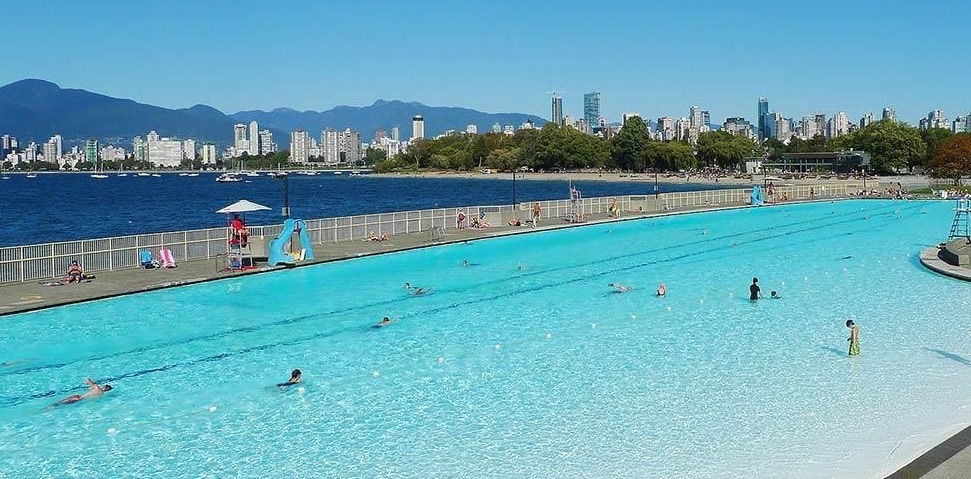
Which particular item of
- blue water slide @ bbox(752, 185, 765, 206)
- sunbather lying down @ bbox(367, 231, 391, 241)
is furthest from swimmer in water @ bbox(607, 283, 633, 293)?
blue water slide @ bbox(752, 185, 765, 206)

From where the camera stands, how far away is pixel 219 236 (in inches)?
1375

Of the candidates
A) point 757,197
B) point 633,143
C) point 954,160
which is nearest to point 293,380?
point 757,197

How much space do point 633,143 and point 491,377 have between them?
568ft

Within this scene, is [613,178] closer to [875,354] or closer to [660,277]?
[660,277]

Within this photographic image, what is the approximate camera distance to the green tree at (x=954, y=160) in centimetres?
11416

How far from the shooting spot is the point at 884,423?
49.2 ft

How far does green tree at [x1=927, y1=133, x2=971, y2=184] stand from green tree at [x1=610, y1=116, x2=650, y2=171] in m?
69.2

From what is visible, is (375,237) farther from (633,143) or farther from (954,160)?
(633,143)

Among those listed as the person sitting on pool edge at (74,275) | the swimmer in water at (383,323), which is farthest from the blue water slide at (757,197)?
the person sitting on pool edge at (74,275)

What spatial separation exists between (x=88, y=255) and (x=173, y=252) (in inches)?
147

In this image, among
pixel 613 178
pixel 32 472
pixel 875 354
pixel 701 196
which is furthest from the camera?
pixel 613 178

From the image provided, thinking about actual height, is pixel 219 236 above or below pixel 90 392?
above

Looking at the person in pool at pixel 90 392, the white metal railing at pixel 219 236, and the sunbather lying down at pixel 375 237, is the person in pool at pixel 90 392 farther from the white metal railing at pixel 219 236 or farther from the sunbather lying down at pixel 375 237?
the sunbather lying down at pixel 375 237

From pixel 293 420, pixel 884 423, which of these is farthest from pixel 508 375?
pixel 884 423
